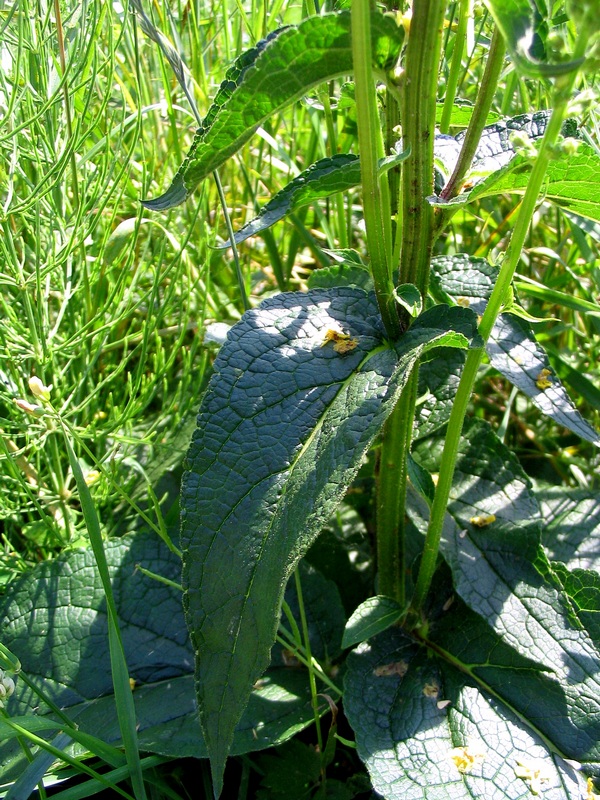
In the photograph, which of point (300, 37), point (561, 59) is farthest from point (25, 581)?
point (561, 59)

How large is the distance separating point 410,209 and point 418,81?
0.41 ft

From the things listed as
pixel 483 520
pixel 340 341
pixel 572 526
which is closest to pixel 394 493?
pixel 483 520

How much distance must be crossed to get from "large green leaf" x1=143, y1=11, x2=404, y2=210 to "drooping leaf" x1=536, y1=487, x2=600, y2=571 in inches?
26.1

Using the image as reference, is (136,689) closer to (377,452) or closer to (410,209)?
(377,452)

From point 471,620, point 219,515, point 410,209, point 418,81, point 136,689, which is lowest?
point 136,689

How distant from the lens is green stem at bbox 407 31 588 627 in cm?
55

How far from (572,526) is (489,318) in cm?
51

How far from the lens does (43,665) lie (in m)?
1.00

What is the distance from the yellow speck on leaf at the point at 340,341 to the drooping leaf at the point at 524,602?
12.4 inches

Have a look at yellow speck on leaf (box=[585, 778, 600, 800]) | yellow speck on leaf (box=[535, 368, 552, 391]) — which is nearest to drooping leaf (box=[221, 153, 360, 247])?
yellow speck on leaf (box=[535, 368, 552, 391])

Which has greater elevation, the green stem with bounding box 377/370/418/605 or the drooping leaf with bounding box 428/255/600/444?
the drooping leaf with bounding box 428/255/600/444

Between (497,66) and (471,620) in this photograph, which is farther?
(471,620)

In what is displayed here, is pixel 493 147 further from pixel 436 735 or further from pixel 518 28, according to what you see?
pixel 436 735

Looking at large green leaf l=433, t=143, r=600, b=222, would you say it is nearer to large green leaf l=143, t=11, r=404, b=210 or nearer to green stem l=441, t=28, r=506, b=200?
green stem l=441, t=28, r=506, b=200
